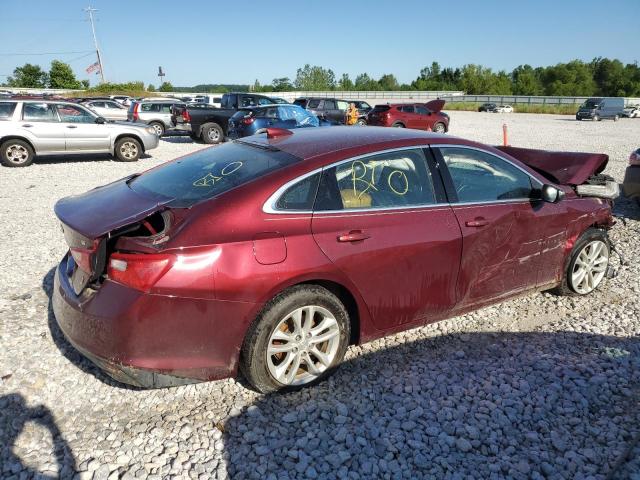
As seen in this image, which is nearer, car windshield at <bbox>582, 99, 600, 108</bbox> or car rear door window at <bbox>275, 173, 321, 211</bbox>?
car rear door window at <bbox>275, 173, 321, 211</bbox>

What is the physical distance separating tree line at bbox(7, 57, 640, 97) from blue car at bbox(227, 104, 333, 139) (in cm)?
6437

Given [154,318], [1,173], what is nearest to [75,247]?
[154,318]

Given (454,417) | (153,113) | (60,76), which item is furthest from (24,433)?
(60,76)

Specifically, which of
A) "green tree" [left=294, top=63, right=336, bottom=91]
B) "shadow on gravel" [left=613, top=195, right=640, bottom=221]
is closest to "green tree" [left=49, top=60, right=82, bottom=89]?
"green tree" [left=294, top=63, right=336, bottom=91]

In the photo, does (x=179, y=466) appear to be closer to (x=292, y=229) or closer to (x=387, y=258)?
(x=292, y=229)

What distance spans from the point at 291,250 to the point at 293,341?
1.96 feet

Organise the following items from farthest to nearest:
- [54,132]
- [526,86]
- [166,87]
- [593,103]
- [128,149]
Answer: [526,86]
[166,87]
[593,103]
[128,149]
[54,132]

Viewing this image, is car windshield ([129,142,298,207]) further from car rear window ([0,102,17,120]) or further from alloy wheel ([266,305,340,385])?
car rear window ([0,102,17,120])

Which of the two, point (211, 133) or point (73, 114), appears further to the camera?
point (211, 133)

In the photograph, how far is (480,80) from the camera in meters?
91.0

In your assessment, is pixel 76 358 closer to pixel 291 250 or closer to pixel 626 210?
pixel 291 250

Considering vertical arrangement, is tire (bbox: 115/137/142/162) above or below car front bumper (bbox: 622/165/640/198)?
above

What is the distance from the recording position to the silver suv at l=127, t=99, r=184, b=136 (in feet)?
59.9

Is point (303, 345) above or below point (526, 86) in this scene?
below
